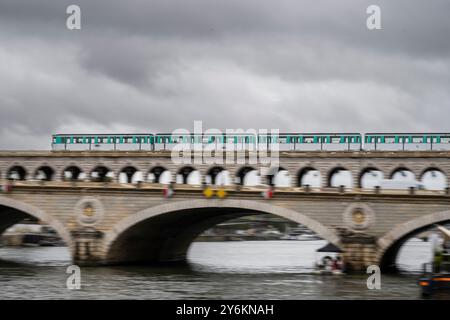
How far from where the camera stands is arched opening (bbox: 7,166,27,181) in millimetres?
100562

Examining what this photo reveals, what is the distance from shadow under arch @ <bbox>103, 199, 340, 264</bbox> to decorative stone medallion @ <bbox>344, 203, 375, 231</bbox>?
5.32 ft

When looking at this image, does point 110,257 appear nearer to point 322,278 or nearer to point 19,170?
point 322,278

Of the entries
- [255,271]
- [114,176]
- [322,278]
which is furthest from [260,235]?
[322,278]

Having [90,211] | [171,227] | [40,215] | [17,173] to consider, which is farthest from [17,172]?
[90,211]

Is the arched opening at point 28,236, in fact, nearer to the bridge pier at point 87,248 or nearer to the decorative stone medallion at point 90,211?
the bridge pier at point 87,248

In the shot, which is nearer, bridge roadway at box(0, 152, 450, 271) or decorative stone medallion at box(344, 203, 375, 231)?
bridge roadway at box(0, 152, 450, 271)

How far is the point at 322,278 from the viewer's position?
216ft

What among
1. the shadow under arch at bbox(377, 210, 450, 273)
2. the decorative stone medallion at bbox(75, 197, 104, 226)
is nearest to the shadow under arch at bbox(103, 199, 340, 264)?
the decorative stone medallion at bbox(75, 197, 104, 226)

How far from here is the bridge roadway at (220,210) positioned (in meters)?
65.2

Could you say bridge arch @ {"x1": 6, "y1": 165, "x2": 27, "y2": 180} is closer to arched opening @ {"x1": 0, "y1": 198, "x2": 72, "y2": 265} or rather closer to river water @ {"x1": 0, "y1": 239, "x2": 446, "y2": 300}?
arched opening @ {"x1": 0, "y1": 198, "x2": 72, "y2": 265}

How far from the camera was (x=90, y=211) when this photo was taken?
7425cm

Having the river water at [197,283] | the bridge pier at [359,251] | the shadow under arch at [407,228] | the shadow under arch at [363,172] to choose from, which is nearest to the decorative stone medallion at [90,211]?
the river water at [197,283]

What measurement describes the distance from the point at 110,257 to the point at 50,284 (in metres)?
13.1

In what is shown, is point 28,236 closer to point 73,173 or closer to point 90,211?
point 73,173
